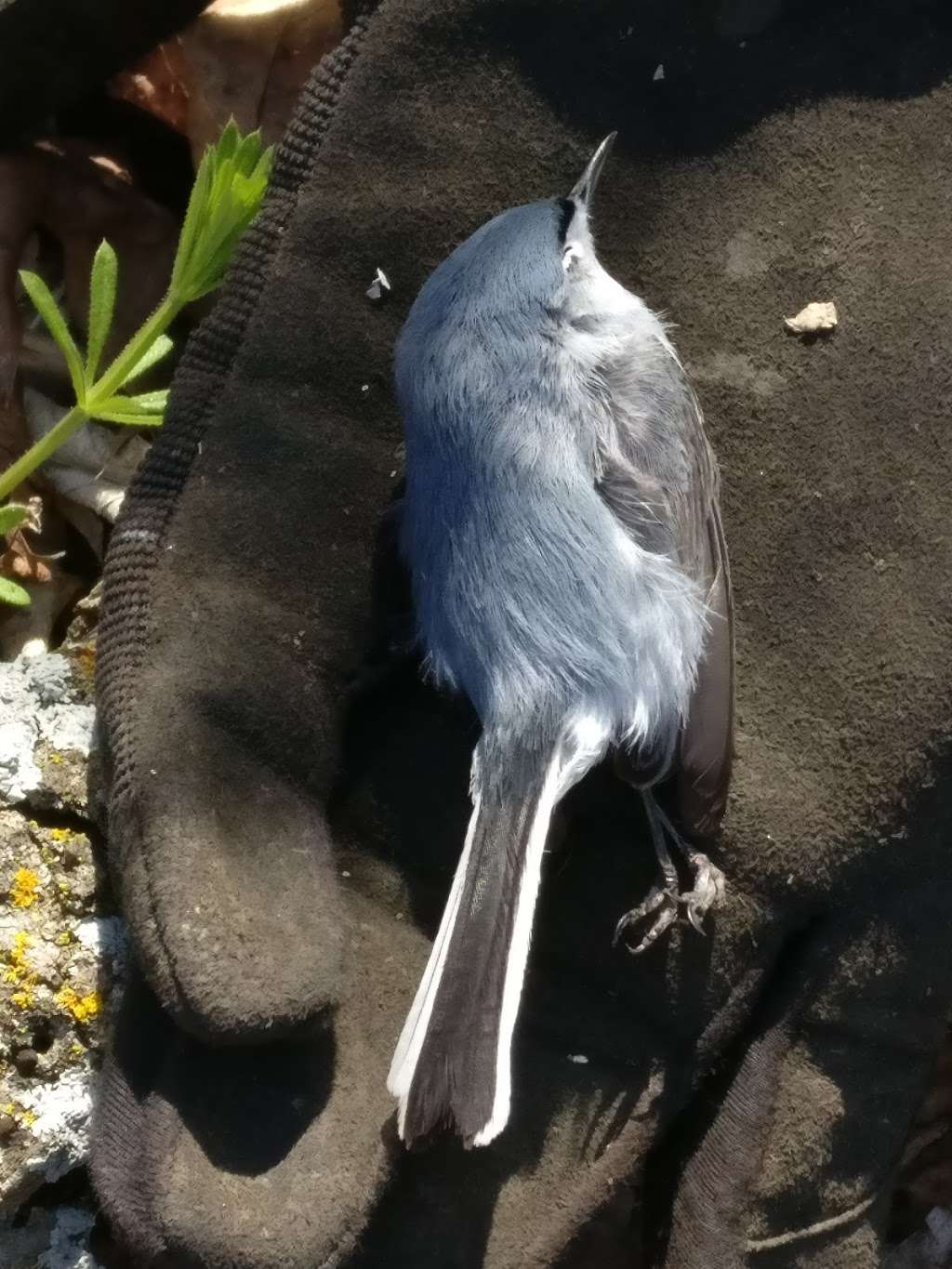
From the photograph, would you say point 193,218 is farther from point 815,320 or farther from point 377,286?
point 815,320

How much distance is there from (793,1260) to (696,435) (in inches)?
45.4

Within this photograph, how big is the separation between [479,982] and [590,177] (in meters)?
1.05

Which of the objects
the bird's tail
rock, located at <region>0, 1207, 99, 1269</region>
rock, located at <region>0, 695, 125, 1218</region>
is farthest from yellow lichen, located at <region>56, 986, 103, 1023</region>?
the bird's tail

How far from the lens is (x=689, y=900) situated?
1.76m

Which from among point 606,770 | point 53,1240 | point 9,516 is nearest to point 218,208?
point 9,516

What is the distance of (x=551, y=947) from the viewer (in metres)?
1.86

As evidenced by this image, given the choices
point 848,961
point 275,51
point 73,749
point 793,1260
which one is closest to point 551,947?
Answer: point 848,961

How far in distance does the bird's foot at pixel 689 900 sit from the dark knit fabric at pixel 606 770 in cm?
4

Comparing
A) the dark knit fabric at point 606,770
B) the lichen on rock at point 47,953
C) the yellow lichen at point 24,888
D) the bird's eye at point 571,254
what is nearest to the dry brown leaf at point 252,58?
the dark knit fabric at point 606,770

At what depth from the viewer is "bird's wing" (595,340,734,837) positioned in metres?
1.71

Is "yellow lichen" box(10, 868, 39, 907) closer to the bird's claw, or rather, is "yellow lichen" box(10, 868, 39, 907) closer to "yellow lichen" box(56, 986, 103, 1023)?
Answer: "yellow lichen" box(56, 986, 103, 1023)

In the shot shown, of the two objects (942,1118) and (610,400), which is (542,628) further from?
(942,1118)

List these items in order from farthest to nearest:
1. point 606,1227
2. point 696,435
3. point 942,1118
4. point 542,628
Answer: point 942,1118, point 606,1227, point 696,435, point 542,628

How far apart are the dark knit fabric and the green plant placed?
1.8 inches
